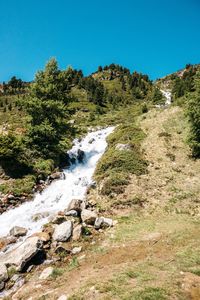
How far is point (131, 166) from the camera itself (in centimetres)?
2962

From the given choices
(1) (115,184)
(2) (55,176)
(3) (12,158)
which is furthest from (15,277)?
(2) (55,176)

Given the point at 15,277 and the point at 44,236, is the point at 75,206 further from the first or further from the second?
the point at 15,277

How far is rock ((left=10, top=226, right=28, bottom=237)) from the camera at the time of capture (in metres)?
20.1

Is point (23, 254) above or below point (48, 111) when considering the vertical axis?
below

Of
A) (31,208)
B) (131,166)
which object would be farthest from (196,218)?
(31,208)

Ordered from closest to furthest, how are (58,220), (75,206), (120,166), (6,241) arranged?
(6,241) < (58,220) < (75,206) < (120,166)

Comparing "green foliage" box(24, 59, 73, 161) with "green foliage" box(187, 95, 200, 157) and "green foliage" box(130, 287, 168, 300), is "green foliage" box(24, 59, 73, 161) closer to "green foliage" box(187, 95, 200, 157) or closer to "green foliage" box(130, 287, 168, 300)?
"green foliage" box(187, 95, 200, 157)

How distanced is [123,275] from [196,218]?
9519 mm

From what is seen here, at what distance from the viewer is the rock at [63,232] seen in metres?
18.5

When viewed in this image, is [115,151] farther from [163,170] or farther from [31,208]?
[31,208]

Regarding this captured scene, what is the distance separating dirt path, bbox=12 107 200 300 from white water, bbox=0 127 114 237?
16.9 feet

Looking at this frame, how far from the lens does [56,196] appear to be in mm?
27078

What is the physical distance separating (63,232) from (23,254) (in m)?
3.04

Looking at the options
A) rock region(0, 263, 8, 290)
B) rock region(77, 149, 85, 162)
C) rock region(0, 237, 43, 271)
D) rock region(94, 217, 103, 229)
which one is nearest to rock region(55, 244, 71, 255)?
rock region(0, 237, 43, 271)
